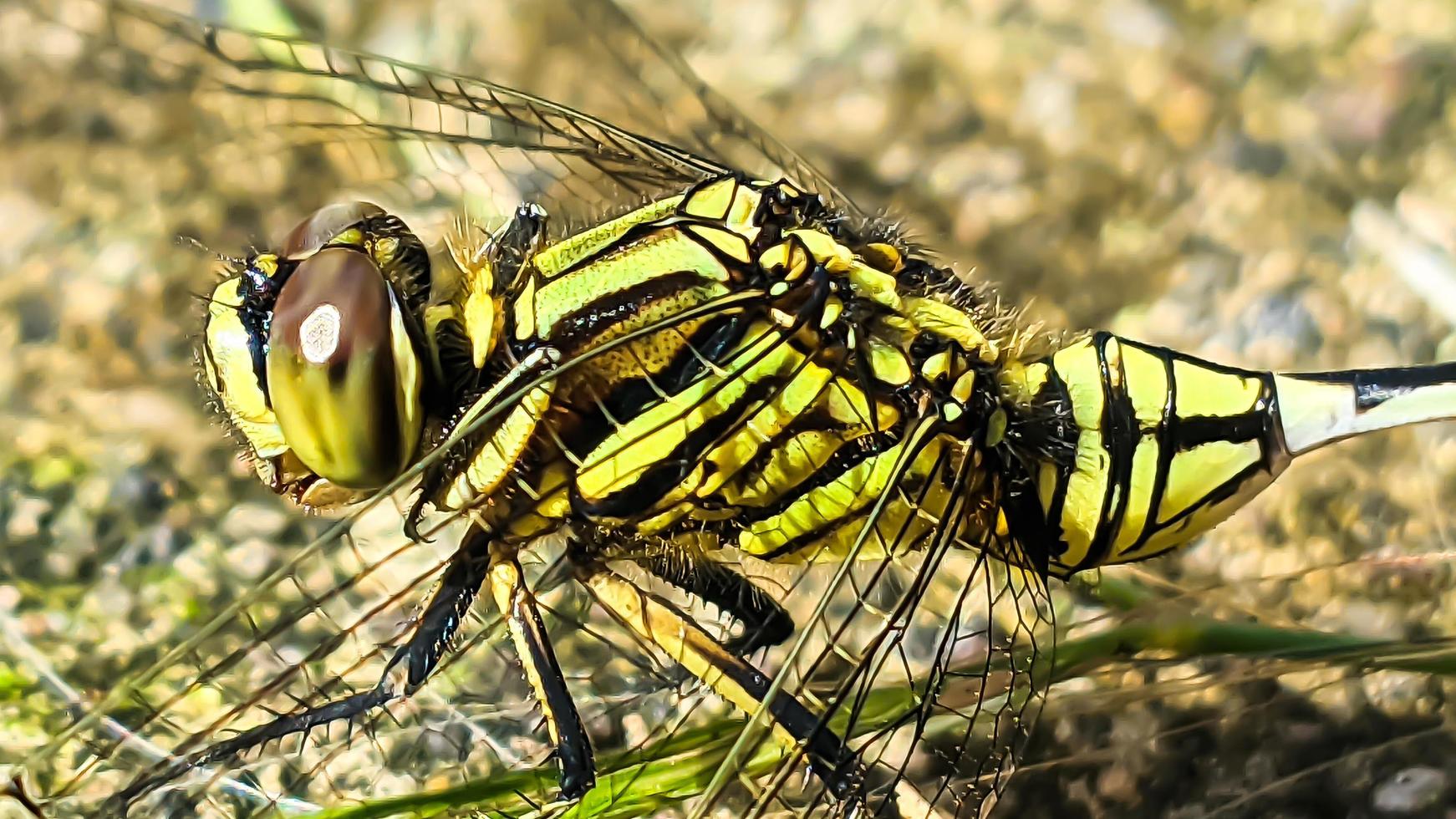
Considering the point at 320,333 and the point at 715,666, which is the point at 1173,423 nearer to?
the point at 715,666

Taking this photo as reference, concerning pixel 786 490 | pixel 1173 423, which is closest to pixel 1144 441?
pixel 1173 423

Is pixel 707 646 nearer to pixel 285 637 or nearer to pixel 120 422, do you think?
pixel 285 637

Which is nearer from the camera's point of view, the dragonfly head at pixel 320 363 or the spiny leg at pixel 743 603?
the dragonfly head at pixel 320 363

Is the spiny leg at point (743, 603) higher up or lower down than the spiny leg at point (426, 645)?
higher up

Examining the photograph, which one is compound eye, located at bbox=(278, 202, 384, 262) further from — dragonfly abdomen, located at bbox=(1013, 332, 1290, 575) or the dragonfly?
dragonfly abdomen, located at bbox=(1013, 332, 1290, 575)

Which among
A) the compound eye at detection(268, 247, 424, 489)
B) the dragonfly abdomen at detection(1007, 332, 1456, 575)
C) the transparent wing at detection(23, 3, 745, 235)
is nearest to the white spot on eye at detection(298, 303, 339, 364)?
the compound eye at detection(268, 247, 424, 489)

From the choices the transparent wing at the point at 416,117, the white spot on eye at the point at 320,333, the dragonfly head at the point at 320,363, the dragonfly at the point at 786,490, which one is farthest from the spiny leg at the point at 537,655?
the transparent wing at the point at 416,117

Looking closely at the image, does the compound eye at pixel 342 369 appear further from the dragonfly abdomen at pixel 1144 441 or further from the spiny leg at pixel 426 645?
the dragonfly abdomen at pixel 1144 441
